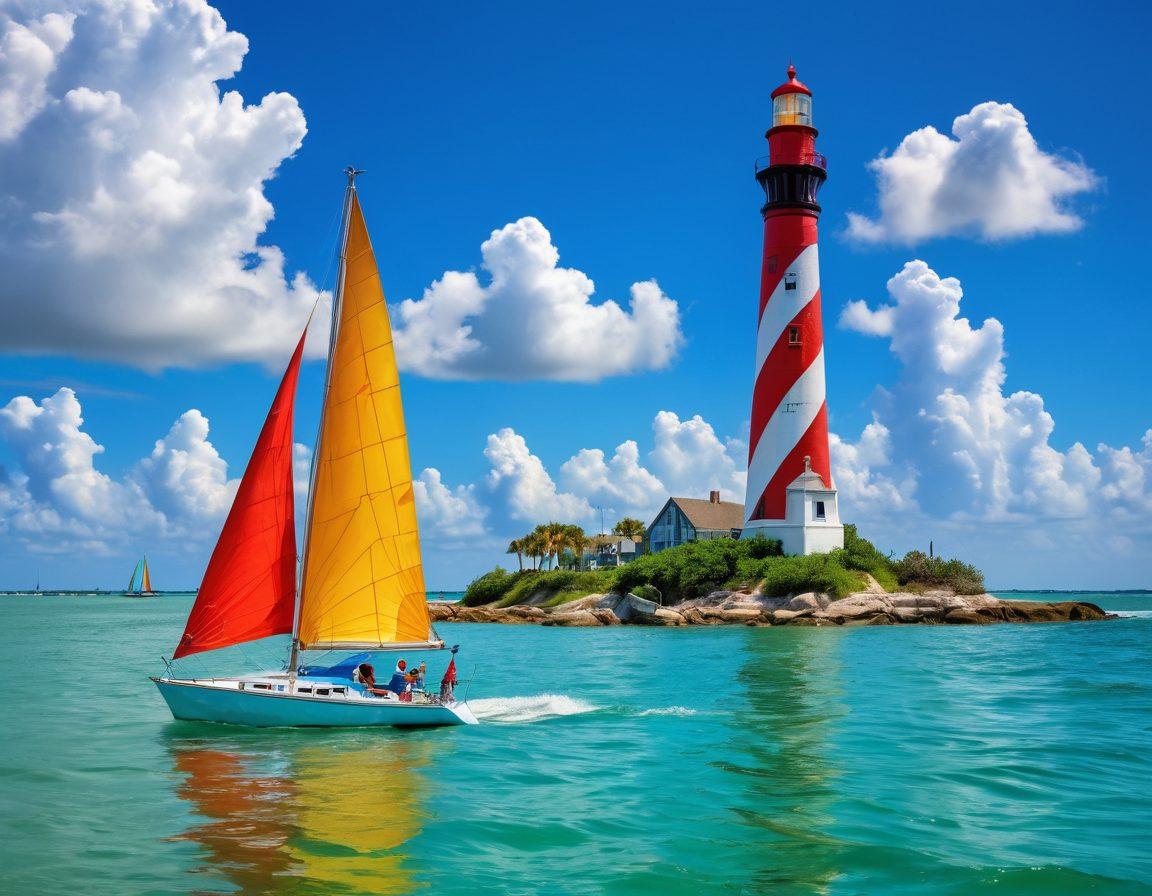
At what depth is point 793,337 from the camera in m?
57.9

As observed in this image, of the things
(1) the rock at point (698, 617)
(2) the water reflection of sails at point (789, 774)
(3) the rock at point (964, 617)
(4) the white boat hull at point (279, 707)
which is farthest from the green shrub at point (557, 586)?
(4) the white boat hull at point (279, 707)

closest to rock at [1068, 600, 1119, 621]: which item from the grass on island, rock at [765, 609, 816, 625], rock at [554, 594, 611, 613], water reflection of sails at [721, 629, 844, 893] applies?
the grass on island

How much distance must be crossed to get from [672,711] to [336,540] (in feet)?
31.2

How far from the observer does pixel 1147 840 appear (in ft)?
42.4

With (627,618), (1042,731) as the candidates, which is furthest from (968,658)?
(627,618)

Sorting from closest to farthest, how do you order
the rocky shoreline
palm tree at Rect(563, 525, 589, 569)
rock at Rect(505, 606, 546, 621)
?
the rocky shoreline, rock at Rect(505, 606, 546, 621), palm tree at Rect(563, 525, 589, 569)

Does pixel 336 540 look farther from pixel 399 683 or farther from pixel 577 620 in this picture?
pixel 577 620

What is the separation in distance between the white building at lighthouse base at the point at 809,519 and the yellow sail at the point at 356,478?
133ft

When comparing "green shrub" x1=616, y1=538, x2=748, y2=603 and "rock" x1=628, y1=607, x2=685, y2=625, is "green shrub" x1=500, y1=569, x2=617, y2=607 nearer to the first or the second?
"green shrub" x1=616, y1=538, x2=748, y2=603

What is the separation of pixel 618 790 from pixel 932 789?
5.03m

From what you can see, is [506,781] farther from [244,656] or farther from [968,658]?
[244,656]

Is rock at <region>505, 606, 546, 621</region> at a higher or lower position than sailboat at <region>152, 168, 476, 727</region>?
lower

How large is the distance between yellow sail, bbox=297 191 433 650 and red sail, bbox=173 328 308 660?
0.65 m

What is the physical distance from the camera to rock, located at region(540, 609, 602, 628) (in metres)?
65.9
